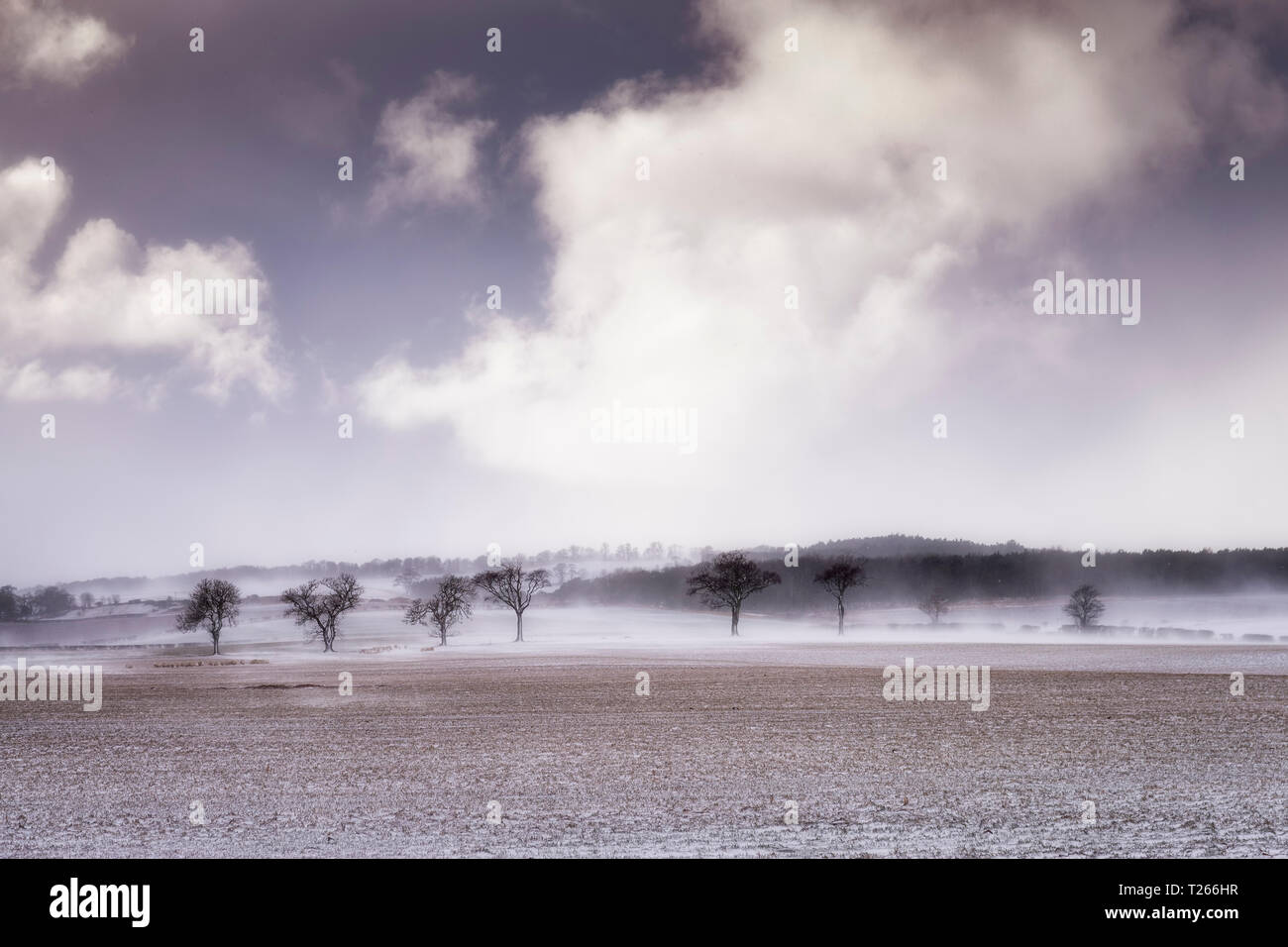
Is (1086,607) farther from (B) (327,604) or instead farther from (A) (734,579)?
(B) (327,604)

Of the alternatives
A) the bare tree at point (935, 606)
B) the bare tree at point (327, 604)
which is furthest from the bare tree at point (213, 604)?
the bare tree at point (935, 606)

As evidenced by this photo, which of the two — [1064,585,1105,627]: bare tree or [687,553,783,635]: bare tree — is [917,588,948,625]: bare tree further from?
[687,553,783,635]: bare tree

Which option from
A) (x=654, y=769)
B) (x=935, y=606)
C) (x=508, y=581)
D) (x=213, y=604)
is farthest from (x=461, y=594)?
(x=654, y=769)

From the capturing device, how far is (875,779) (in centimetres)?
1942

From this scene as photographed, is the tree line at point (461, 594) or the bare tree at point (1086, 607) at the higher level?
the tree line at point (461, 594)

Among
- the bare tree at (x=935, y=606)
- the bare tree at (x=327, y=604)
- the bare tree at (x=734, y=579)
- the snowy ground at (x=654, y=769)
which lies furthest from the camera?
the bare tree at (x=935, y=606)

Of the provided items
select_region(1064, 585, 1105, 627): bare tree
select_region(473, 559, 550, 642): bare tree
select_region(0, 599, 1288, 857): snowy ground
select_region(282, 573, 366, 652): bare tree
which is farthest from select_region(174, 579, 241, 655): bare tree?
select_region(1064, 585, 1105, 627): bare tree

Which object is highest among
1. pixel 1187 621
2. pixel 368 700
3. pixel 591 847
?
pixel 591 847

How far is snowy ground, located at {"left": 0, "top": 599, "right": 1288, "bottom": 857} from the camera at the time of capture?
48.3 ft

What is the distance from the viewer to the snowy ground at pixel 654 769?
1473 centimetres

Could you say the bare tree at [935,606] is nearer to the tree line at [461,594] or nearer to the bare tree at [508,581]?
the tree line at [461,594]
